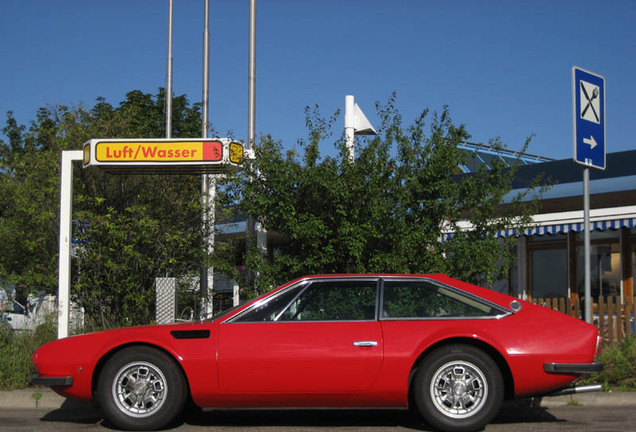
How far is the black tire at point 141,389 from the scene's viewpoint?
6.10 m

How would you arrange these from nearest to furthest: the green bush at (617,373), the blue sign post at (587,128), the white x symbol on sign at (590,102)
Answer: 1. the green bush at (617,373)
2. the blue sign post at (587,128)
3. the white x symbol on sign at (590,102)

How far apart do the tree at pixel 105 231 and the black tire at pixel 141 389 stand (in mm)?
4321

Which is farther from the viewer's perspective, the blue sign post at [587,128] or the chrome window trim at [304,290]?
the blue sign post at [587,128]

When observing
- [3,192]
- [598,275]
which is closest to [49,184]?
[3,192]

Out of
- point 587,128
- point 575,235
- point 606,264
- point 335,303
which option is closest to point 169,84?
point 575,235

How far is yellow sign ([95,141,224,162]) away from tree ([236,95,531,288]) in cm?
78

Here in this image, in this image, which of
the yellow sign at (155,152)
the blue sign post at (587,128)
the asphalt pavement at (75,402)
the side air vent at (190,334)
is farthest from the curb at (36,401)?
the blue sign post at (587,128)

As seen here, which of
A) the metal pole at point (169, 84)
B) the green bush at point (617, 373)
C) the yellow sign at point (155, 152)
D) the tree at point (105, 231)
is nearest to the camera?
the green bush at point (617, 373)

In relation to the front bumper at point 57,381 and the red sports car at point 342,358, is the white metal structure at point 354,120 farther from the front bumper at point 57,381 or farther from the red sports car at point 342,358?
the front bumper at point 57,381

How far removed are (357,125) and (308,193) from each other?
2233 mm

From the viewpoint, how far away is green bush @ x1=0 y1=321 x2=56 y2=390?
8.16 meters

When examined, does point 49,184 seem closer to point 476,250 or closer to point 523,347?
point 476,250

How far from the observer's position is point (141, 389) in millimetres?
6176

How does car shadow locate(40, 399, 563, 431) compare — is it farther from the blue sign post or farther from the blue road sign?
the blue road sign
